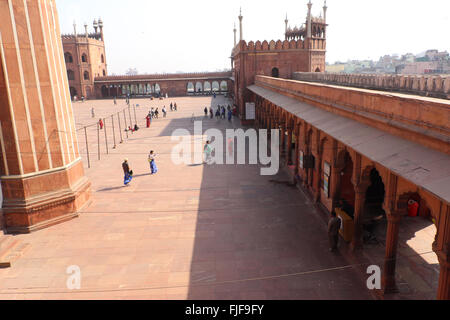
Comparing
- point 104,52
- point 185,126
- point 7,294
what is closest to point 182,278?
point 7,294

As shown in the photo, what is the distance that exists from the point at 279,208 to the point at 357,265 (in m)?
3.50

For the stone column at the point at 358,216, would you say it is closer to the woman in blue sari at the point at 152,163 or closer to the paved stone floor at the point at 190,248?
the paved stone floor at the point at 190,248

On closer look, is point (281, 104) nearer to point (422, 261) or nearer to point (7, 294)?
point (422, 261)

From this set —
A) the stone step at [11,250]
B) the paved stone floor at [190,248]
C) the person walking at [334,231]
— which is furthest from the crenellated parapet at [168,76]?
the person walking at [334,231]

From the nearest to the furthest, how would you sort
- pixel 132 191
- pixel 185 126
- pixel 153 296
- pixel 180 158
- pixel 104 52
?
pixel 153 296 → pixel 132 191 → pixel 180 158 → pixel 185 126 → pixel 104 52

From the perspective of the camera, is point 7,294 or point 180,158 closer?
point 7,294

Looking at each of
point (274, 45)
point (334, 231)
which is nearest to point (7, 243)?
point (334, 231)

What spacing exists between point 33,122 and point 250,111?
1822 centimetres

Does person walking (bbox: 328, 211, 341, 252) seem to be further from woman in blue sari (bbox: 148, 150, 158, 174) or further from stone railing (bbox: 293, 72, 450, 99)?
woman in blue sari (bbox: 148, 150, 158, 174)

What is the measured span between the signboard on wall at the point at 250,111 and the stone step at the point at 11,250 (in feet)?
63.2

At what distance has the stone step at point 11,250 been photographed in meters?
7.50

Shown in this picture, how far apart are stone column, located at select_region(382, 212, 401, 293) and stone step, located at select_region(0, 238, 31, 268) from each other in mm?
8103

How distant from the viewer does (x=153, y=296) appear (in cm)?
627

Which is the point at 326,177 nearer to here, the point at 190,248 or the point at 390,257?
the point at 390,257
